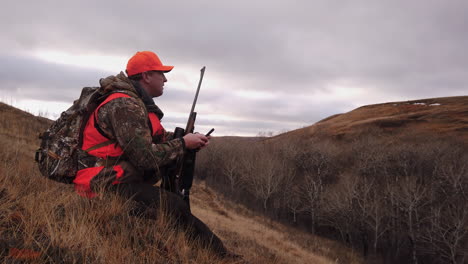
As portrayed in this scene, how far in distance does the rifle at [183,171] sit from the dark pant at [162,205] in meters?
0.35

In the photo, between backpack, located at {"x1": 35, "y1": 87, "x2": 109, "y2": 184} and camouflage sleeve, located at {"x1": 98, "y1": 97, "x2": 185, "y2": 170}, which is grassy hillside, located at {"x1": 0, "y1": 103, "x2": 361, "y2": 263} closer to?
backpack, located at {"x1": 35, "y1": 87, "x2": 109, "y2": 184}

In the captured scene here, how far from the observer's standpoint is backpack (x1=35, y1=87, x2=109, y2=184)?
316 cm

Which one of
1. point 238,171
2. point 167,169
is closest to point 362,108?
point 238,171

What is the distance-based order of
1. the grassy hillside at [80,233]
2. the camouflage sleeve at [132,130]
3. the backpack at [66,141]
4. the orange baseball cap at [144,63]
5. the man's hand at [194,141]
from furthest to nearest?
the orange baseball cap at [144,63], the man's hand at [194,141], the backpack at [66,141], the camouflage sleeve at [132,130], the grassy hillside at [80,233]

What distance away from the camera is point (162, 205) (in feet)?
11.3

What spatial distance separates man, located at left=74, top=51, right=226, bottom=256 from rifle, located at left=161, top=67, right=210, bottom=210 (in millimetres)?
263

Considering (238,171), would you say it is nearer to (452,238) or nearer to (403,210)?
(403,210)

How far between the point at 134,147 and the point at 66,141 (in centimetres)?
71

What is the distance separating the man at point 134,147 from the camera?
3.08 metres

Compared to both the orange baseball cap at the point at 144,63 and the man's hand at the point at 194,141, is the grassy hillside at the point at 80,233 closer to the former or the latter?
the man's hand at the point at 194,141

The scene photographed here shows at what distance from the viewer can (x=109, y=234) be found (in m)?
2.98

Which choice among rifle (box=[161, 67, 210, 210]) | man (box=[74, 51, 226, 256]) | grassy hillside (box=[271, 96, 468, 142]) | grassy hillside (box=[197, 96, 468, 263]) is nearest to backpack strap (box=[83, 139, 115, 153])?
man (box=[74, 51, 226, 256])

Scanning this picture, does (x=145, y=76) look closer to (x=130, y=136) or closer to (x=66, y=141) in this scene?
(x=130, y=136)

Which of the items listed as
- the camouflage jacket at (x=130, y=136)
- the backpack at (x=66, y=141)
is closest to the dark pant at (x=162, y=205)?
the camouflage jacket at (x=130, y=136)
